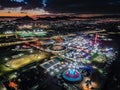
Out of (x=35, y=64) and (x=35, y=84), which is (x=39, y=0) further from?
(x=35, y=84)

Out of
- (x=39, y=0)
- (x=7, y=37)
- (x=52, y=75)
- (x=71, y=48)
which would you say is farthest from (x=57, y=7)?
(x=52, y=75)

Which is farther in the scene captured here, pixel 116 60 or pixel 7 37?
pixel 7 37

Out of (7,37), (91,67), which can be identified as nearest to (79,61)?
(91,67)

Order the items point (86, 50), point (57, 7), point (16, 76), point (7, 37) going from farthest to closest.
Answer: point (57, 7) → point (7, 37) → point (86, 50) → point (16, 76)

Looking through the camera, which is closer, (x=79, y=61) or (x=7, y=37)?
(x=79, y=61)

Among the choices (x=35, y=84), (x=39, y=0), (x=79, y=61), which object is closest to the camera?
(x=35, y=84)

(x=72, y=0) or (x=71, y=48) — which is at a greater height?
(x=72, y=0)

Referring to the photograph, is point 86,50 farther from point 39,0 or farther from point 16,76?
point 39,0

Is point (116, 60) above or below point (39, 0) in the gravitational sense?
below

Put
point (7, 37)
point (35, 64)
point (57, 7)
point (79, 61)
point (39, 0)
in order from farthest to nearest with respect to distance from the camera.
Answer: point (57, 7) → point (39, 0) → point (7, 37) → point (79, 61) → point (35, 64)
